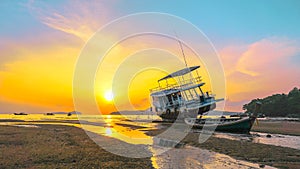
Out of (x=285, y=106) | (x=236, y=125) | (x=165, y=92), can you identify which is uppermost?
(x=165, y=92)

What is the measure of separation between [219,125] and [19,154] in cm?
3282

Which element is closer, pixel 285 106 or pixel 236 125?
pixel 236 125

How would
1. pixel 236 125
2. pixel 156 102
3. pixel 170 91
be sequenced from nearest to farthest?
pixel 236 125, pixel 170 91, pixel 156 102

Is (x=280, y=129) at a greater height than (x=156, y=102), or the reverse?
(x=156, y=102)

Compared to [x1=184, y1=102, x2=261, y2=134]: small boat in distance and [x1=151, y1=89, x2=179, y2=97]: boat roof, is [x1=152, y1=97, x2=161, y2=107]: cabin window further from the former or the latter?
[x1=184, y1=102, x2=261, y2=134]: small boat in distance

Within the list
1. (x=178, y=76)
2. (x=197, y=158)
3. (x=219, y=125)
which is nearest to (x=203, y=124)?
(x=219, y=125)

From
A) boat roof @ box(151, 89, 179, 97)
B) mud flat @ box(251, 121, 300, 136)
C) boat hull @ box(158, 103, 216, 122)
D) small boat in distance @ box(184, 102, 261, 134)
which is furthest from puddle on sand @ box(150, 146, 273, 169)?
boat roof @ box(151, 89, 179, 97)

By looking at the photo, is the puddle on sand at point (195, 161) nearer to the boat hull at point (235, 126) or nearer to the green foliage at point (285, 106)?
the boat hull at point (235, 126)

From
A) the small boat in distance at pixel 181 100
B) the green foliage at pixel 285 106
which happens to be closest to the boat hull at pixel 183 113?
the small boat in distance at pixel 181 100

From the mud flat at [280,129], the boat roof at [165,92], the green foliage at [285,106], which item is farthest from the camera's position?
the green foliage at [285,106]

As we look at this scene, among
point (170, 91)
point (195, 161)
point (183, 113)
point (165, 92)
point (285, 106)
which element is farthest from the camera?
point (285, 106)

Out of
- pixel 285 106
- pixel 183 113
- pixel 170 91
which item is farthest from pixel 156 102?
pixel 285 106

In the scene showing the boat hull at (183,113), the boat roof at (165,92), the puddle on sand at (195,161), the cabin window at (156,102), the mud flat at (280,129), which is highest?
the boat roof at (165,92)

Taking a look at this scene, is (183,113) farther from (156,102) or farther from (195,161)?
(195,161)
